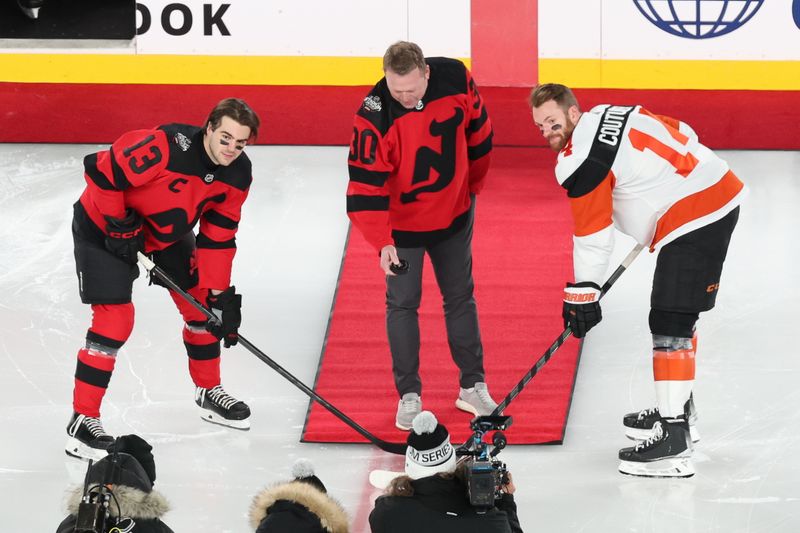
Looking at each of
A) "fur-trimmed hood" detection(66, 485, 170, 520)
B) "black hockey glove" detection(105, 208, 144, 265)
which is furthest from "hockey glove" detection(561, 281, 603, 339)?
"fur-trimmed hood" detection(66, 485, 170, 520)

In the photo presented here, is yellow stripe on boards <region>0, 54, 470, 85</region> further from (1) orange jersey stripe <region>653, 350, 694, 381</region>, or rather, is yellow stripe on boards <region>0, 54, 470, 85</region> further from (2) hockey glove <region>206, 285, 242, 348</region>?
(1) orange jersey stripe <region>653, 350, 694, 381</region>

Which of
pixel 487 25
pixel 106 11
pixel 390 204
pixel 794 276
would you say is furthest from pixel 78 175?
pixel 794 276

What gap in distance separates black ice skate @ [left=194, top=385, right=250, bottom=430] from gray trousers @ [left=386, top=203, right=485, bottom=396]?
0.47m

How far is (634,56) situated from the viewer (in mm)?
5812

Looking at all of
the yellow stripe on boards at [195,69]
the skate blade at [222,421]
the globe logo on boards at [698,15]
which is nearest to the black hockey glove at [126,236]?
the skate blade at [222,421]

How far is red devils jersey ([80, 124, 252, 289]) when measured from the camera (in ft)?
12.0

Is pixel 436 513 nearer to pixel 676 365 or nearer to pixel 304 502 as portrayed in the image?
pixel 304 502

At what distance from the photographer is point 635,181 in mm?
3518

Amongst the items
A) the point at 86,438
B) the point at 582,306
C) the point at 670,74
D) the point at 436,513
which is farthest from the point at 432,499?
the point at 670,74

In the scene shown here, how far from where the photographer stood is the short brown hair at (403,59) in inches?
143

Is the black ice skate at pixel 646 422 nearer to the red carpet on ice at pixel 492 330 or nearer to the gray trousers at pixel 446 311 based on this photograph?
the red carpet on ice at pixel 492 330

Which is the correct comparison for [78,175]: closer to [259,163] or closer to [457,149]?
[259,163]

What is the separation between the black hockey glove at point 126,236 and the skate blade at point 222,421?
0.57m

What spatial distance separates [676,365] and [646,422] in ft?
0.93
